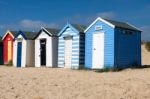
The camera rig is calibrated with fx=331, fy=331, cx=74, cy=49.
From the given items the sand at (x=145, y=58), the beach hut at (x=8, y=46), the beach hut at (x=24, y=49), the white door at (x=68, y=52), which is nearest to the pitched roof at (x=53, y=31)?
the white door at (x=68, y=52)

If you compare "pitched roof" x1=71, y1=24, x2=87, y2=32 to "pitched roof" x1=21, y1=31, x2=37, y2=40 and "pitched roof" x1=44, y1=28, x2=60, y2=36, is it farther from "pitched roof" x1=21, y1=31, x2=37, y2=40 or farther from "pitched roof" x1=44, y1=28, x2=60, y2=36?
"pitched roof" x1=21, y1=31, x2=37, y2=40

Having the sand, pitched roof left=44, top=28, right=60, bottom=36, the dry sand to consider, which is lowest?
the dry sand

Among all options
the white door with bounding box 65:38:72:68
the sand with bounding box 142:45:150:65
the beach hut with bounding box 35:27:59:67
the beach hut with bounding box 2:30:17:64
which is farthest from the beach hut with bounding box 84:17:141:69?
the beach hut with bounding box 2:30:17:64

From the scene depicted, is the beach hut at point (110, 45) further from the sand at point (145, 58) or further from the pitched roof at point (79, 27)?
the sand at point (145, 58)

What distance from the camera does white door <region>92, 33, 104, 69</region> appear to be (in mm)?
20591

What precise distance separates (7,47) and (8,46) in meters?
0.18

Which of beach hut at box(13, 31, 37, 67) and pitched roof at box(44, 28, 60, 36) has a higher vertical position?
pitched roof at box(44, 28, 60, 36)

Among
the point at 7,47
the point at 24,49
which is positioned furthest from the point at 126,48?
the point at 7,47

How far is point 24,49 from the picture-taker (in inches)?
1050

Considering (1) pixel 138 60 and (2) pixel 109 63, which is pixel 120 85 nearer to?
(2) pixel 109 63

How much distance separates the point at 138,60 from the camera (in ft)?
73.1

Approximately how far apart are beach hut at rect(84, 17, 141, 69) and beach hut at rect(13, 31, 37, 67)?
21.4 ft

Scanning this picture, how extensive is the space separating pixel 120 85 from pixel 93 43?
31.2 feet

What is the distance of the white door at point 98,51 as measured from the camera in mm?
20591
